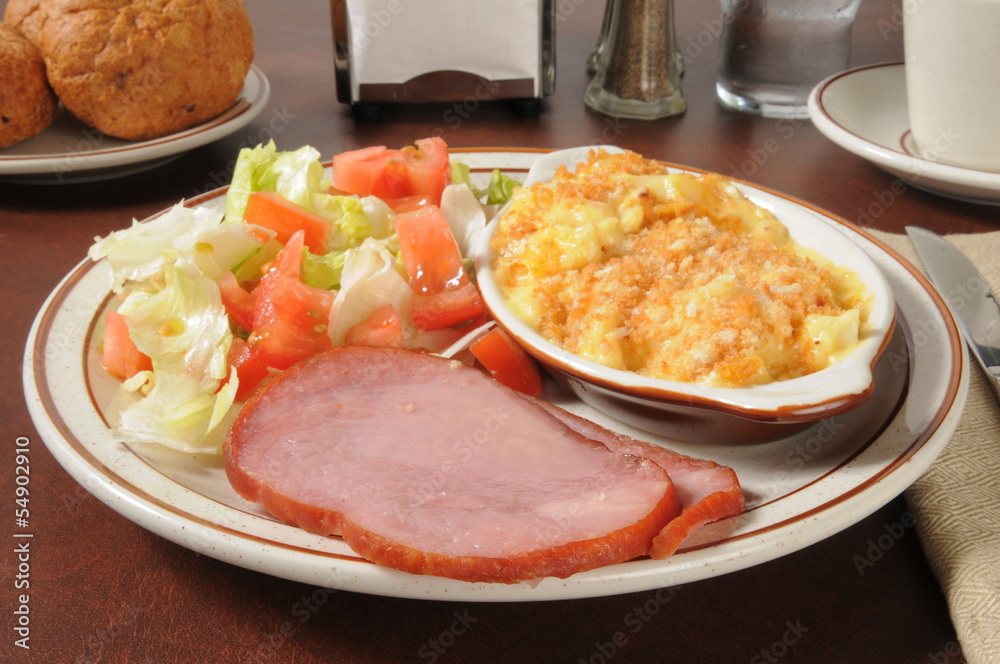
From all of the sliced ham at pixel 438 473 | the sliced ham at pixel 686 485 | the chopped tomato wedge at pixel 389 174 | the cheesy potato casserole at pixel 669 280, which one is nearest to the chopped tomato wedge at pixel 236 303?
the sliced ham at pixel 438 473

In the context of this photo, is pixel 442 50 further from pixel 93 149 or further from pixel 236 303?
pixel 236 303

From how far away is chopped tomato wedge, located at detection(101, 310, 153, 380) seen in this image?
59.7 inches

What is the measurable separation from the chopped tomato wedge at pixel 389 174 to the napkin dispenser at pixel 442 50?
91 centimetres

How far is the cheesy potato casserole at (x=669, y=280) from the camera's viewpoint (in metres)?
1.31

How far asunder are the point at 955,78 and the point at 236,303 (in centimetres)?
203

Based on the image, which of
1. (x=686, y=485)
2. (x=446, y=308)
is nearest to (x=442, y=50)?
(x=446, y=308)

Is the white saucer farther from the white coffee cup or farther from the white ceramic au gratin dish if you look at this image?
the white ceramic au gratin dish

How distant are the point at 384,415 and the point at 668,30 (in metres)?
2.01

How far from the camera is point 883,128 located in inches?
106

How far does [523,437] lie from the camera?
1.27 m

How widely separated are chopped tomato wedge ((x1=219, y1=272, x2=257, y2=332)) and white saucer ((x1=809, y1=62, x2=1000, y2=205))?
5.83 ft

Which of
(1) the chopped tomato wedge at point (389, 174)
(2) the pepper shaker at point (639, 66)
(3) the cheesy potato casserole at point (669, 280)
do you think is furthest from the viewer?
(2) the pepper shaker at point (639, 66)

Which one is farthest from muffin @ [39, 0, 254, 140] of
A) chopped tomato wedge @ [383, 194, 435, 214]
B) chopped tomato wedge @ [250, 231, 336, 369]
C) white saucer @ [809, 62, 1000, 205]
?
white saucer @ [809, 62, 1000, 205]

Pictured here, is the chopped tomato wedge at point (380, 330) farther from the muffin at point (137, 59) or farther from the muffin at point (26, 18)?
the muffin at point (26, 18)
